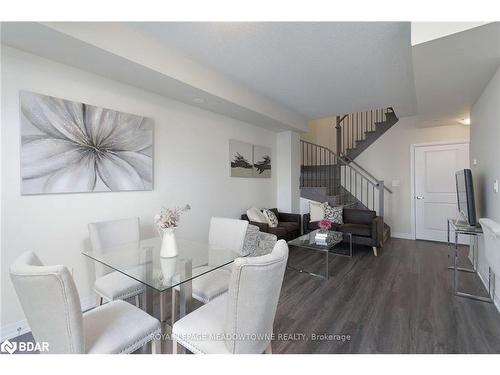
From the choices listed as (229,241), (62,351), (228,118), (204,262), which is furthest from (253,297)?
(228,118)

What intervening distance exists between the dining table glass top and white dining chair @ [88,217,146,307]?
0.33 feet

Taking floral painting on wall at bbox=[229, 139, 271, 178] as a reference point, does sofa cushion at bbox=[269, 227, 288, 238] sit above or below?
below

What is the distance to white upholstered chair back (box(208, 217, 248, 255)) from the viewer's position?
7.46 ft

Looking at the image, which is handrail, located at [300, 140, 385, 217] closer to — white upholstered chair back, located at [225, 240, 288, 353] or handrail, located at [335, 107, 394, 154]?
handrail, located at [335, 107, 394, 154]

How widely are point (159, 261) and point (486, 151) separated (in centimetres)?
364

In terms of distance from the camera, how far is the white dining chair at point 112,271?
6.01ft

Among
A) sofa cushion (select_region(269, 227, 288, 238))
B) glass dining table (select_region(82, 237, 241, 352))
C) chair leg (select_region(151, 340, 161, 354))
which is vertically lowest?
chair leg (select_region(151, 340, 161, 354))

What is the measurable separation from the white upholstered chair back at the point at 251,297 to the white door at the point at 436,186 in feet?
17.0

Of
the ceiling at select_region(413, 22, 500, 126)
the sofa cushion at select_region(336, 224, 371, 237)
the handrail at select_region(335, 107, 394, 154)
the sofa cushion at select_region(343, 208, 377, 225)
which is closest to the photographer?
the ceiling at select_region(413, 22, 500, 126)

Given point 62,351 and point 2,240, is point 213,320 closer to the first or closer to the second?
point 62,351

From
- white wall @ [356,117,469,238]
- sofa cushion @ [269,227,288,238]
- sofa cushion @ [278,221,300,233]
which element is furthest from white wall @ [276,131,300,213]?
white wall @ [356,117,469,238]

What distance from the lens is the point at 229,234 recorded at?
2.34m
